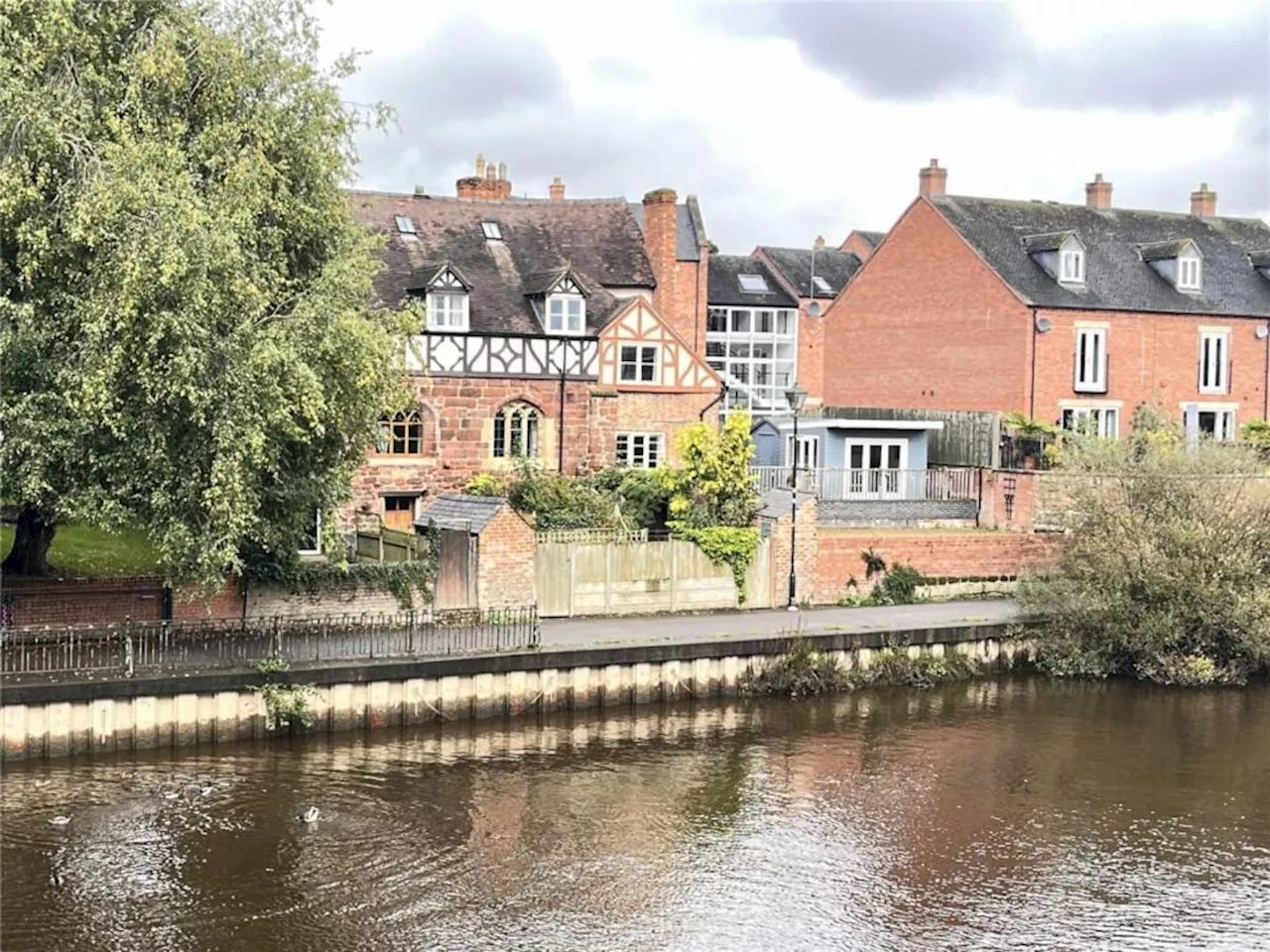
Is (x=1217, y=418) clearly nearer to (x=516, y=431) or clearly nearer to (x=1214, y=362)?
(x=1214, y=362)

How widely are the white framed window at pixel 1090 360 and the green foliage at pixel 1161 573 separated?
40.8ft

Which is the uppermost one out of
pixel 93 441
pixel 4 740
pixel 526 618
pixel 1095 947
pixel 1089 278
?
pixel 1089 278

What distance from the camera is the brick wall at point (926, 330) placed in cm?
4181

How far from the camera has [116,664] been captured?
21312 mm

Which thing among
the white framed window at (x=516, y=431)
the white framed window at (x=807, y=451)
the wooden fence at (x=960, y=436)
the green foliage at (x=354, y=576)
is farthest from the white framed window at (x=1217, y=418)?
the green foliage at (x=354, y=576)

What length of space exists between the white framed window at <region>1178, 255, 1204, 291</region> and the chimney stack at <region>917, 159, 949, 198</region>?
27.0 feet

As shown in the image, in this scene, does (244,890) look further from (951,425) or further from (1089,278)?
(1089,278)

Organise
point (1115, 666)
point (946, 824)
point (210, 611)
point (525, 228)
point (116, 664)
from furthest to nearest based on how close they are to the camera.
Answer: point (525, 228) < point (1115, 666) < point (210, 611) < point (116, 664) < point (946, 824)

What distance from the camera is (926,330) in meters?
45.0

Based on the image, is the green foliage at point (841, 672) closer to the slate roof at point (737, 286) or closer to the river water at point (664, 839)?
the river water at point (664, 839)

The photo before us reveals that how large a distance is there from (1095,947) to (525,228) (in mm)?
27980

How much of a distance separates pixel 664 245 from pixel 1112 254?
1620 centimetres

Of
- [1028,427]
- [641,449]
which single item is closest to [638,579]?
[641,449]

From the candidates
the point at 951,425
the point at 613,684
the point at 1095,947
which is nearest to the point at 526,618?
the point at 613,684
